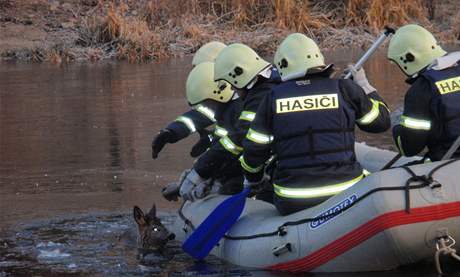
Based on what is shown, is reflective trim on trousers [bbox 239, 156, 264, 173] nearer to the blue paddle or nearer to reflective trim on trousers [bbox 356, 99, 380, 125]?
the blue paddle

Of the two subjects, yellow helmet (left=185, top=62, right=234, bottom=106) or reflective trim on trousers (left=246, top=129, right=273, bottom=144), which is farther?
yellow helmet (left=185, top=62, right=234, bottom=106)

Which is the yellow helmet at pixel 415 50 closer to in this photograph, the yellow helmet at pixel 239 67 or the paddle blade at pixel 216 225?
the yellow helmet at pixel 239 67

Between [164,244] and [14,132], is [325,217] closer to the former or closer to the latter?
[164,244]

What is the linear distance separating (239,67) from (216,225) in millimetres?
1140

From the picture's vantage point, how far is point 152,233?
8.90 meters

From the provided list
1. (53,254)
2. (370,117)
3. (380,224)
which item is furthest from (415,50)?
(53,254)

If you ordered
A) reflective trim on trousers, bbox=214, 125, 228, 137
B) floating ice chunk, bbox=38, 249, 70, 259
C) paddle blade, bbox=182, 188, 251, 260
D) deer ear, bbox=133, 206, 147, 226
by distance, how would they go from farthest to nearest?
reflective trim on trousers, bbox=214, 125, 228, 137 < floating ice chunk, bbox=38, 249, 70, 259 < deer ear, bbox=133, 206, 147, 226 < paddle blade, bbox=182, 188, 251, 260

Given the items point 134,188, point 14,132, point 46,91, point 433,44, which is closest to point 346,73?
point 433,44

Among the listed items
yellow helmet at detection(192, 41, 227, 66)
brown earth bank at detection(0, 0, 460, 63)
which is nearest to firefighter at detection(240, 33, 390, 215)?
yellow helmet at detection(192, 41, 227, 66)

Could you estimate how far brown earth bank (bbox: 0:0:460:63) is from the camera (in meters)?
24.6

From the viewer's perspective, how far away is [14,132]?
15.5 meters

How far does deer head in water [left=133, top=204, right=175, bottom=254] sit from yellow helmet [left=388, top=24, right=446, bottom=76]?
2.13 metres

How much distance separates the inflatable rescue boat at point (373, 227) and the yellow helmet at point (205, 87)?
4.62 feet

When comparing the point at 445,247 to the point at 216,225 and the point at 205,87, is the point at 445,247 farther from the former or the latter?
the point at 205,87
